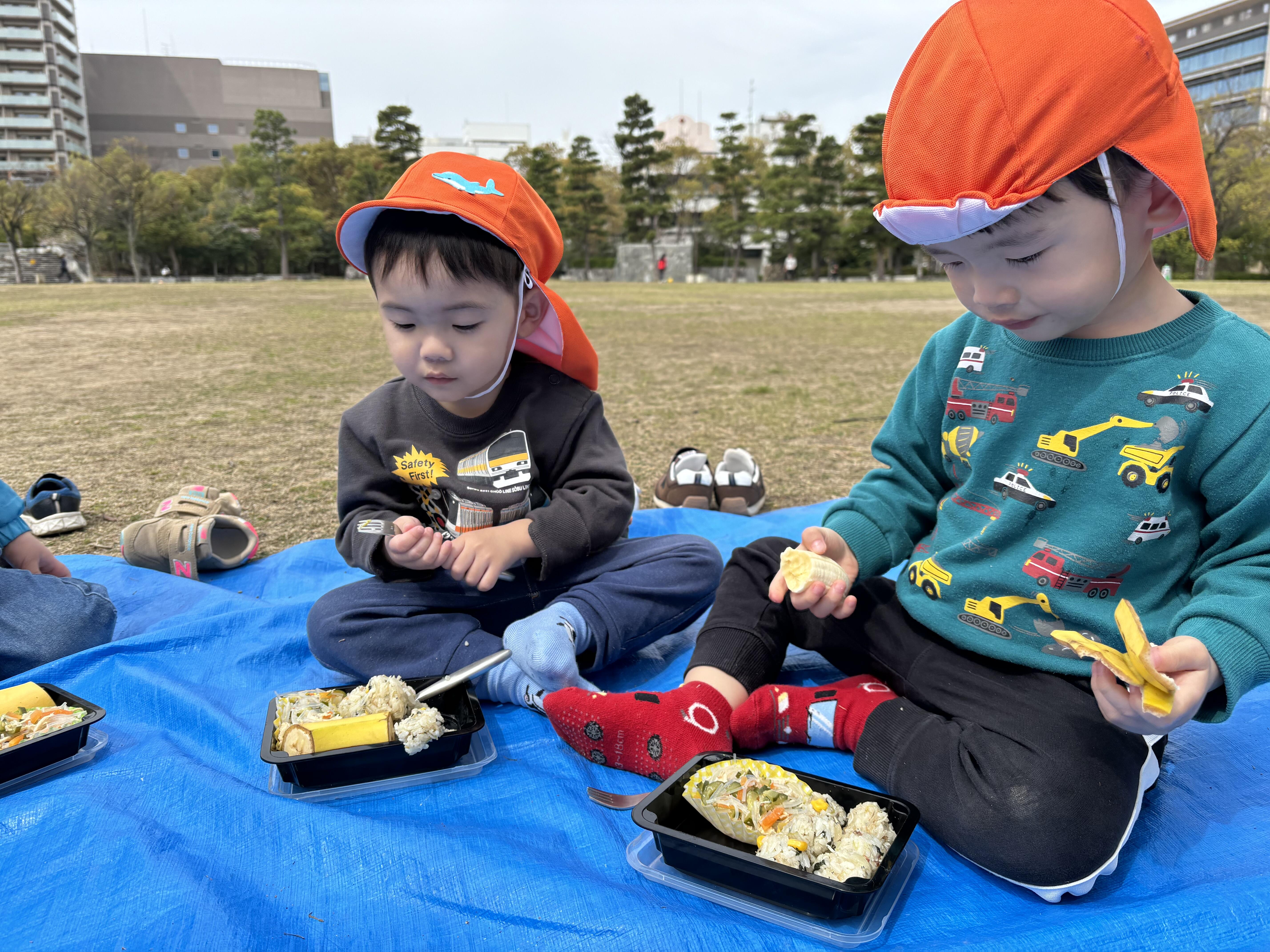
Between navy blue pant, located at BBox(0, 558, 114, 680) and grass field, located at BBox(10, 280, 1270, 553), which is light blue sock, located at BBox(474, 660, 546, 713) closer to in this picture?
navy blue pant, located at BBox(0, 558, 114, 680)

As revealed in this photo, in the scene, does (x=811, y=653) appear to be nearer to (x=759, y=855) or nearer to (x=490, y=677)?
(x=490, y=677)

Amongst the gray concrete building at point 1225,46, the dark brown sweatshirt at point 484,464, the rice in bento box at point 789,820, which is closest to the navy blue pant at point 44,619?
the dark brown sweatshirt at point 484,464

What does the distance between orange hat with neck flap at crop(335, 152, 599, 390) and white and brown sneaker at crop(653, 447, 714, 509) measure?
1.27 metres

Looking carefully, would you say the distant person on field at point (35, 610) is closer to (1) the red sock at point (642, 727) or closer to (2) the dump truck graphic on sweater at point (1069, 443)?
(1) the red sock at point (642, 727)

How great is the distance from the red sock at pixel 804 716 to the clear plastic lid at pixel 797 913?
0.32 meters

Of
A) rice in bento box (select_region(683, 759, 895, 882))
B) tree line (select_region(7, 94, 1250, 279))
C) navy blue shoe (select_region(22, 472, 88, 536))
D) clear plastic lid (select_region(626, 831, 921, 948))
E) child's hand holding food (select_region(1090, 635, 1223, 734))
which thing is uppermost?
tree line (select_region(7, 94, 1250, 279))

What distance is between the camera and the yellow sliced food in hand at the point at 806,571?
172 centimetres

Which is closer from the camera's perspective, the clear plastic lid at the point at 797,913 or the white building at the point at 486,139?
the clear plastic lid at the point at 797,913

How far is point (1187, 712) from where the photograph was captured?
126 centimetres

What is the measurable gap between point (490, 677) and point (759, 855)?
36.7 inches

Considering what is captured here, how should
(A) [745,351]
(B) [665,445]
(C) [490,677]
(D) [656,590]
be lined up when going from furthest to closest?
(A) [745,351] < (B) [665,445] < (D) [656,590] < (C) [490,677]

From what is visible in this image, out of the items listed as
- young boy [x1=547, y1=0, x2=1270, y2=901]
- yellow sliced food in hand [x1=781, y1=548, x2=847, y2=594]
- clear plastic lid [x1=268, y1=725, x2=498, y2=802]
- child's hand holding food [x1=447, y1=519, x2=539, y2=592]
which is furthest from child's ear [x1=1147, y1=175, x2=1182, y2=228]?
clear plastic lid [x1=268, y1=725, x2=498, y2=802]

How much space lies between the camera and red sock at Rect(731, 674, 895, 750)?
1838mm

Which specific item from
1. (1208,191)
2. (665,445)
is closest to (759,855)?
(1208,191)
